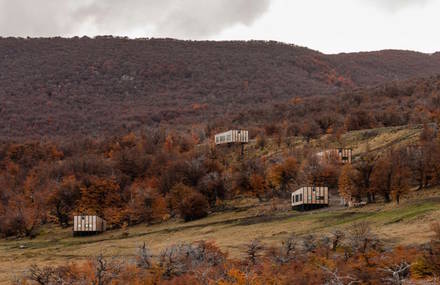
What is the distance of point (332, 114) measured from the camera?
179000mm

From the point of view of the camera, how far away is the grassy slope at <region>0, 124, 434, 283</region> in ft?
246

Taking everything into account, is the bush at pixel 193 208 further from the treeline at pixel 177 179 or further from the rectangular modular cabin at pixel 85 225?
the rectangular modular cabin at pixel 85 225

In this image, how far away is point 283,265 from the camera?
61.8 meters

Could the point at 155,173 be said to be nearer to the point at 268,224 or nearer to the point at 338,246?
the point at 268,224

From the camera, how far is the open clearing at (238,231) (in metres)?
74.8

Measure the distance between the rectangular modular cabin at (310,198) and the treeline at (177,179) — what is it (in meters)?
2.48

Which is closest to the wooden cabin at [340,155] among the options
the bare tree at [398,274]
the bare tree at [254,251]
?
the bare tree at [254,251]

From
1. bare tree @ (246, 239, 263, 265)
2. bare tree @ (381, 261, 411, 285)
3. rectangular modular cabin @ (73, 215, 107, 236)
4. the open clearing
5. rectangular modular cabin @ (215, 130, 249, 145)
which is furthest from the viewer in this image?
rectangular modular cabin @ (215, 130, 249, 145)

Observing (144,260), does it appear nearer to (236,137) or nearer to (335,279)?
(335,279)

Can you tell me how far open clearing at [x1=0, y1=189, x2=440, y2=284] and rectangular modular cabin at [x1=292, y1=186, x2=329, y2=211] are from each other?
1.83 metres

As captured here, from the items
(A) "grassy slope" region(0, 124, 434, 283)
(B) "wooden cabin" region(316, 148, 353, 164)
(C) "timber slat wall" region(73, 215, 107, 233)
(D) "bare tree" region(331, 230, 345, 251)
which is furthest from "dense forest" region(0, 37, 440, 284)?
(C) "timber slat wall" region(73, 215, 107, 233)

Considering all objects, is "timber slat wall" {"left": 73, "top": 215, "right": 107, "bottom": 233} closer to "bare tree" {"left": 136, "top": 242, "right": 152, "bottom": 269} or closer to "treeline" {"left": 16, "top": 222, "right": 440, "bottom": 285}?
"treeline" {"left": 16, "top": 222, "right": 440, "bottom": 285}

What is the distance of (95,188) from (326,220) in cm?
5601

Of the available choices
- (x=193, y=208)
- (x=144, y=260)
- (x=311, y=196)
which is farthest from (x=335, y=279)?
(x=193, y=208)
